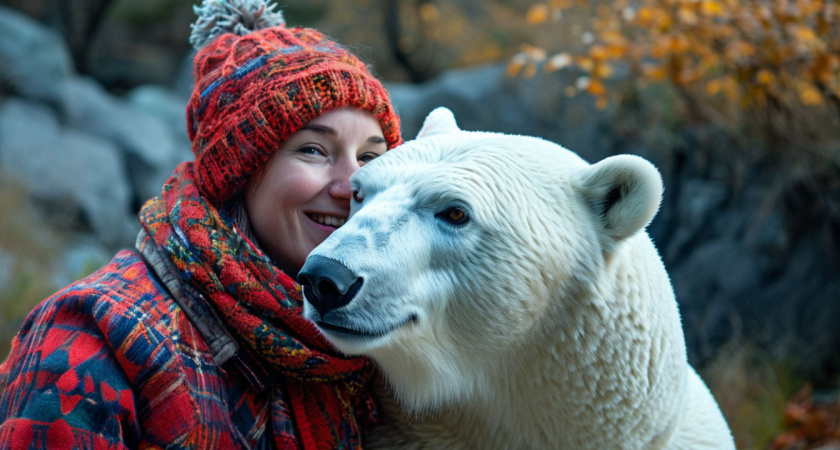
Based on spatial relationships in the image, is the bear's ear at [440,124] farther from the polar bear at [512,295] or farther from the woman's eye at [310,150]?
the woman's eye at [310,150]

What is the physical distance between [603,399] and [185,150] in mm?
9254

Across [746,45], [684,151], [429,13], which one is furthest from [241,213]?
[429,13]

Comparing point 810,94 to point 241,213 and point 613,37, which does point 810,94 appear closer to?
point 613,37

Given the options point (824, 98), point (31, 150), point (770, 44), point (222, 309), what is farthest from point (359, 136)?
point (31, 150)

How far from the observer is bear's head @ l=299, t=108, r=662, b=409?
155 centimetres

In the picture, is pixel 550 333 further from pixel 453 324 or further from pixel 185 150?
pixel 185 150

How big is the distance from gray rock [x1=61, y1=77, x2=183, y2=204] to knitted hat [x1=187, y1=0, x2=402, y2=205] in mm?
7573

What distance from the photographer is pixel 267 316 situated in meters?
1.72

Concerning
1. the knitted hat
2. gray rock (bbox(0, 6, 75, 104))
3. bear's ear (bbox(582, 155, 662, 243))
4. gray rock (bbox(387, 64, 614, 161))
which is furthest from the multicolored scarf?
gray rock (bbox(0, 6, 75, 104))

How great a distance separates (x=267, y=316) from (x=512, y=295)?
0.60 m

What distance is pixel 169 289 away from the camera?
1.70m

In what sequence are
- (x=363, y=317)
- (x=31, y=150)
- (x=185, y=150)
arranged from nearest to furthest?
1. (x=363, y=317)
2. (x=31, y=150)
3. (x=185, y=150)

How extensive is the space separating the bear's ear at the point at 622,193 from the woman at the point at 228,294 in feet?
2.16

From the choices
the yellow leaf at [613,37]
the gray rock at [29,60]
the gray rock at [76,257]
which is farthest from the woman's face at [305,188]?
the gray rock at [29,60]
